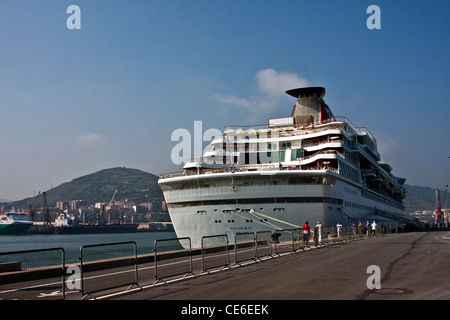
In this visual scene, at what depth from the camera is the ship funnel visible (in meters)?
55.7

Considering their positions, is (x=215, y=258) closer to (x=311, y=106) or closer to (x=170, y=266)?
(x=170, y=266)

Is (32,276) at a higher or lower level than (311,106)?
lower

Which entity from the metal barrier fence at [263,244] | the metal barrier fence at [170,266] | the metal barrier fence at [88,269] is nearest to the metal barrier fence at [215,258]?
the metal barrier fence at [88,269]

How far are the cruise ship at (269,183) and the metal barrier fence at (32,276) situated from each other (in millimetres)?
22054

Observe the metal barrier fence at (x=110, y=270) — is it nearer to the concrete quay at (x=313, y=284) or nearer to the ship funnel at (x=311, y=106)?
the concrete quay at (x=313, y=284)

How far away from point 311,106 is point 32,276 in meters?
46.8

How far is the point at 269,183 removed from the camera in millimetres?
35844

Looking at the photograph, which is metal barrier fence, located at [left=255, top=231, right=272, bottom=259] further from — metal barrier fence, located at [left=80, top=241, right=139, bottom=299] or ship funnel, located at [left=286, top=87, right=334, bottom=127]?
ship funnel, located at [left=286, top=87, right=334, bottom=127]

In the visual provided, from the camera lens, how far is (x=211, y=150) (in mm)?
46062

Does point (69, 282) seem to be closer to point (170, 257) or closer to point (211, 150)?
point (170, 257)

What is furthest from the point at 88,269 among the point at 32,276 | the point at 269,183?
the point at 269,183

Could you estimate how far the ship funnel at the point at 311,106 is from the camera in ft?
183
